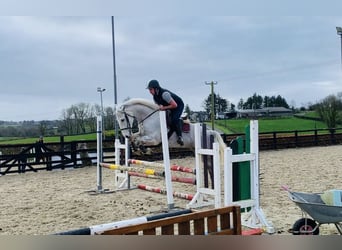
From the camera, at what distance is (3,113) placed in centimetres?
201

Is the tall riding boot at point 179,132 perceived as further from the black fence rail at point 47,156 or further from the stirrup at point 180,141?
the black fence rail at point 47,156

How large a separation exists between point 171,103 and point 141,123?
1.29 ft

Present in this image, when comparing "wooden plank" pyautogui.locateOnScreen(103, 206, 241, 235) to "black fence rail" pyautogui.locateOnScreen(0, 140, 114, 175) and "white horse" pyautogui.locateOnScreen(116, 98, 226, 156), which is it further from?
"black fence rail" pyautogui.locateOnScreen(0, 140, 114, 175)

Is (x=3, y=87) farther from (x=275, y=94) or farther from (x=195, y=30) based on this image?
(x=275, y=94)

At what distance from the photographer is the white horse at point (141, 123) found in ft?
11.6

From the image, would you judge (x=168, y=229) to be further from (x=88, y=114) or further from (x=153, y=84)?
(x=88, y=114)

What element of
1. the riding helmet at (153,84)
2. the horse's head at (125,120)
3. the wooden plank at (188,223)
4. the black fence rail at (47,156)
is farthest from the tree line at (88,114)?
the black fence rail at (47,156)

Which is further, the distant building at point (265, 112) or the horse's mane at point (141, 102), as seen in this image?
the horse's mane at point (141, 102)

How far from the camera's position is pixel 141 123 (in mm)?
3562

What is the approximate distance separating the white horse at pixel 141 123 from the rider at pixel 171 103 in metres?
0.07

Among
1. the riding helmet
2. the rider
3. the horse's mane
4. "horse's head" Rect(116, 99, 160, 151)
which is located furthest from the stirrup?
the riding helmet

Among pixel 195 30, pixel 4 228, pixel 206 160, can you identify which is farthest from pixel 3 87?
pixel 206 160

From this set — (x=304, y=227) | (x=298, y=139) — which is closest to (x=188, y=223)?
(x=304, y=227)

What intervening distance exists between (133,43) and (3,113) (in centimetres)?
108
